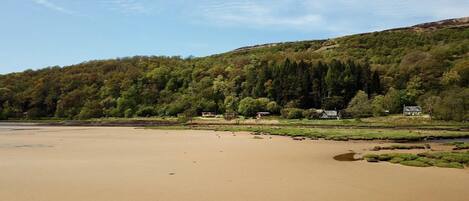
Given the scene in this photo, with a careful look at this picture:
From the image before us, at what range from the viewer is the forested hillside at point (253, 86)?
9562 cm

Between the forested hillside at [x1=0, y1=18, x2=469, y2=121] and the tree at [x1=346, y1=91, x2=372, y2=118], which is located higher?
the forested hillside at [x1=0, y1=18, x2=469, y2=121]

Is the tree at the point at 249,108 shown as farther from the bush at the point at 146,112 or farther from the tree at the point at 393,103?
the bush at the point at 146,112

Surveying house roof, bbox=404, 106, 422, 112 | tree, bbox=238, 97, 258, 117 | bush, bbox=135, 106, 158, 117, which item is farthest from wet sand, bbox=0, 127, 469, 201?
bush, bbox=135, 106, 158, 117

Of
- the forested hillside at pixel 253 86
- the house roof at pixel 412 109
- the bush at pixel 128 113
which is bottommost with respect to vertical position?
the house roof at pixel 412 109

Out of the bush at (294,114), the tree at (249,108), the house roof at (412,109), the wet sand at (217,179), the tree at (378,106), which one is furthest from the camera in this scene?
the tree at (249,108)

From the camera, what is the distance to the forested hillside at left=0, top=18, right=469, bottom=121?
95625 millimetres

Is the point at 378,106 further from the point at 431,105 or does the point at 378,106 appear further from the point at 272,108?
the point at 272,108

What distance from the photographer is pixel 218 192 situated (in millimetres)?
15664

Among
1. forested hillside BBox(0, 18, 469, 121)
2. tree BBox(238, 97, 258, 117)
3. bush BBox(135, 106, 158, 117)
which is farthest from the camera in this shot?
bush BBox(135, 106, 158, 117)

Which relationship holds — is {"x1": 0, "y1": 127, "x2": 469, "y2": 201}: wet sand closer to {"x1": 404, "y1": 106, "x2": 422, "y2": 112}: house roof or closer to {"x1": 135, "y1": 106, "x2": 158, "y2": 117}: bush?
{"x1": 404, "y1": 106, "x2": 422, "y2": 112}: house roof

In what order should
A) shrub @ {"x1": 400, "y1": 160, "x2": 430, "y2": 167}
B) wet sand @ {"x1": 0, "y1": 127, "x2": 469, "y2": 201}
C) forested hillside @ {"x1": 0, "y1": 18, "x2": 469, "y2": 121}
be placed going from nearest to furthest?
wet sand @ {"x1": 0, "y1": 127, "x2": 469, "y2": 201} → shrub @ {"x1": 400, "y1": 160, "x2": 430, "y2": 167} → forested hillside @ {"x1": 0, "y1": 18, "x2": 469, "y2": 121}

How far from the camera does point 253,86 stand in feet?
374

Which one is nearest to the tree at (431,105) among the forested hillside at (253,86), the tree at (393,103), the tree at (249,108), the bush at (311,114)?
the forested hillside at (253,86)

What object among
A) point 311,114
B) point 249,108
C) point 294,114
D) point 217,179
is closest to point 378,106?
point 311,114
